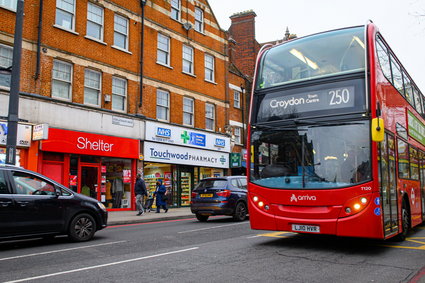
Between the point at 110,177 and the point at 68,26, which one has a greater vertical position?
the point at 68,26

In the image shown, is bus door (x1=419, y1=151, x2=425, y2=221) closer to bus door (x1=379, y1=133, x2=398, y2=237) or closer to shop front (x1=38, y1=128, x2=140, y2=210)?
bus door (x1=379, y1=133, x2=398, y2=237)

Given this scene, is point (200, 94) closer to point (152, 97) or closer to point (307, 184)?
point (152, 97)

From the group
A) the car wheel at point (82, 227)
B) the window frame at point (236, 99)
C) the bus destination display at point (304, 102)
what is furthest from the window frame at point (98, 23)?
the bus destination display at point (304, 102)

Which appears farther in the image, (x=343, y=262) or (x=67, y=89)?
(x=67, y=89)

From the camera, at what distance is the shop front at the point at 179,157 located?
68.8 feet

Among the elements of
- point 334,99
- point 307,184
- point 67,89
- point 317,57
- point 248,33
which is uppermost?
point 248,33

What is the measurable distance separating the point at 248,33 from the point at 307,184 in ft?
90.5

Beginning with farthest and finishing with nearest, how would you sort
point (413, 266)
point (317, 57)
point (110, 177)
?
point (110, 177)
point (317, 57)
point (413, 266)

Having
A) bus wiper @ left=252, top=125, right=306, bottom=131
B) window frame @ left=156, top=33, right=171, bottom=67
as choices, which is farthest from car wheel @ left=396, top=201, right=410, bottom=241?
window frame @ left=156, top=33, right=171, bottom=67

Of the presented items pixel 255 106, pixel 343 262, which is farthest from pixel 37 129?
pixel 343 262

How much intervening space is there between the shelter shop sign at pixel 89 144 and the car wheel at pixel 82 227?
7515 mm

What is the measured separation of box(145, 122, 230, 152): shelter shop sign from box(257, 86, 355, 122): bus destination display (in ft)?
43.1

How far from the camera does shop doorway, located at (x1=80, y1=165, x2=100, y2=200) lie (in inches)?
695

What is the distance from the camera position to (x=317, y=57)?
7.84 metres
